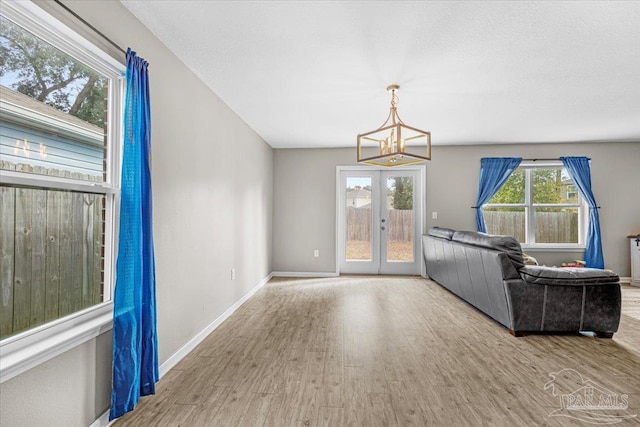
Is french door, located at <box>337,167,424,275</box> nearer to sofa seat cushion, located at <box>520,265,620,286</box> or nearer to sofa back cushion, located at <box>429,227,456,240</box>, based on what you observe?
sofa back cushion, located at <box>429,227,456,240</box>

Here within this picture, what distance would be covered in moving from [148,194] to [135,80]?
2.23 ft

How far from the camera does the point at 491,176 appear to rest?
5.24 m

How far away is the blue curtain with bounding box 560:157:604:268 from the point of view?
4.98 metres

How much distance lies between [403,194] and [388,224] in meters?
0.63

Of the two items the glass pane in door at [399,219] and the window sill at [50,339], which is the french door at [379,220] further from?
the window sill at [50,339]

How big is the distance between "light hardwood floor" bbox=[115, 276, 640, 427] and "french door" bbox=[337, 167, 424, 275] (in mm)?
2060

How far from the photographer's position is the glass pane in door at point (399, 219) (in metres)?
5.54

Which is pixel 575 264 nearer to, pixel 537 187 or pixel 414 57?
pixel 537 187

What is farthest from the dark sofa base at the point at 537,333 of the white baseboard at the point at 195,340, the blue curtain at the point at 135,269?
the blue curtain at the point at 135,269

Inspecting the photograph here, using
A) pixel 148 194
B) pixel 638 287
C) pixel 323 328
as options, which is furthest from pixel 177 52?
pixel 638 287

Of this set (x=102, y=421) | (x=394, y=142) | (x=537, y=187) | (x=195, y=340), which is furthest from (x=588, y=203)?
(x=102, y=421)

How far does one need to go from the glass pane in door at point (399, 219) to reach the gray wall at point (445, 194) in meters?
0.34

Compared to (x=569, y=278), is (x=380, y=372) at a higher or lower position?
lower

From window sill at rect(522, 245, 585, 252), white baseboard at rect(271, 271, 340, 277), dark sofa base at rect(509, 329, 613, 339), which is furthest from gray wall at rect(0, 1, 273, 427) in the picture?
window sill at rect(522, 245, 585, 252)
